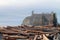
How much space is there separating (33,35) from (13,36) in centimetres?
106

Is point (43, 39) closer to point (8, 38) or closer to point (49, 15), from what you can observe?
point (8, 38)

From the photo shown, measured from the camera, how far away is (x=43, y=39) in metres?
14.1

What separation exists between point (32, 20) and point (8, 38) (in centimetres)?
5192

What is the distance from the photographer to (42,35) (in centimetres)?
1441

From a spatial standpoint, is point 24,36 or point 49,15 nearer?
point 24,36

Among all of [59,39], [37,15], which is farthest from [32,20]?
[59,39]

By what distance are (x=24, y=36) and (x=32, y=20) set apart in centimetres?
5198

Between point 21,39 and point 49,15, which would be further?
point 49,15

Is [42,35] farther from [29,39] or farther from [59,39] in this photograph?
[59,39]

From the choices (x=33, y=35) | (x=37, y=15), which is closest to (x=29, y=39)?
(x=33, y=35)

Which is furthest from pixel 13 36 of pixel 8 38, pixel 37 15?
pixel 37 15

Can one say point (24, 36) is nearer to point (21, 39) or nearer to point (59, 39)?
point (21, 39)

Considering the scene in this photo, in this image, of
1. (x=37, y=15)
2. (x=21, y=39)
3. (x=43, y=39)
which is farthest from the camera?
(x=37, y=15)

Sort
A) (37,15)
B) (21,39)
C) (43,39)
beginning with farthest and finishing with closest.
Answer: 1. (37,15)
2. (21,39)
3. (43,39)
